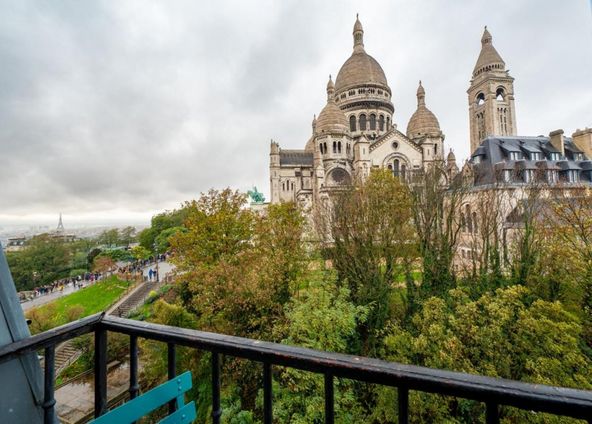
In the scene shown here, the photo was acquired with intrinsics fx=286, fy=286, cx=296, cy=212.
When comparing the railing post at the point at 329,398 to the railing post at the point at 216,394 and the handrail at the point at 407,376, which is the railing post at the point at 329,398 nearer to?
the handrail at the point at 407,376

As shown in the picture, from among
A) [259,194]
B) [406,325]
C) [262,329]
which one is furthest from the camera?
[259,194]

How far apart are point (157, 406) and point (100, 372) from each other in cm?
57

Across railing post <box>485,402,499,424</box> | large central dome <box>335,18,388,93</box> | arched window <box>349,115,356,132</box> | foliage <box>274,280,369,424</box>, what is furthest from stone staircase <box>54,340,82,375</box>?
large central dome <box>335,18,388,93</box>

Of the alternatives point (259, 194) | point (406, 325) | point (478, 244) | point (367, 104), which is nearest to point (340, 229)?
point (406, 325)

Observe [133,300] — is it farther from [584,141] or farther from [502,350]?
[584,141]

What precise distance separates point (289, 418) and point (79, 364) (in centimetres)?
1278

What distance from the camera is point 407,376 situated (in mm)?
1007

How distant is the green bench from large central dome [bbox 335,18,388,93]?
48.6 metres

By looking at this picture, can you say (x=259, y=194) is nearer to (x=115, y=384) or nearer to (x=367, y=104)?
(x=367, y=104)

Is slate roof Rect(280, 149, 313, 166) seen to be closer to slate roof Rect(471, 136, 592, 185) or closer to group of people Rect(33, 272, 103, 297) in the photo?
slate roof Rect(471, 136, 592, 185)

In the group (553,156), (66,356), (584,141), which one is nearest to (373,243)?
(66,356)

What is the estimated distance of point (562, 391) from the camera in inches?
35.0

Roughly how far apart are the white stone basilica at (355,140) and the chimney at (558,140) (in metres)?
8.96

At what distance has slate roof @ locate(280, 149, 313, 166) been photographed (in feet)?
142
